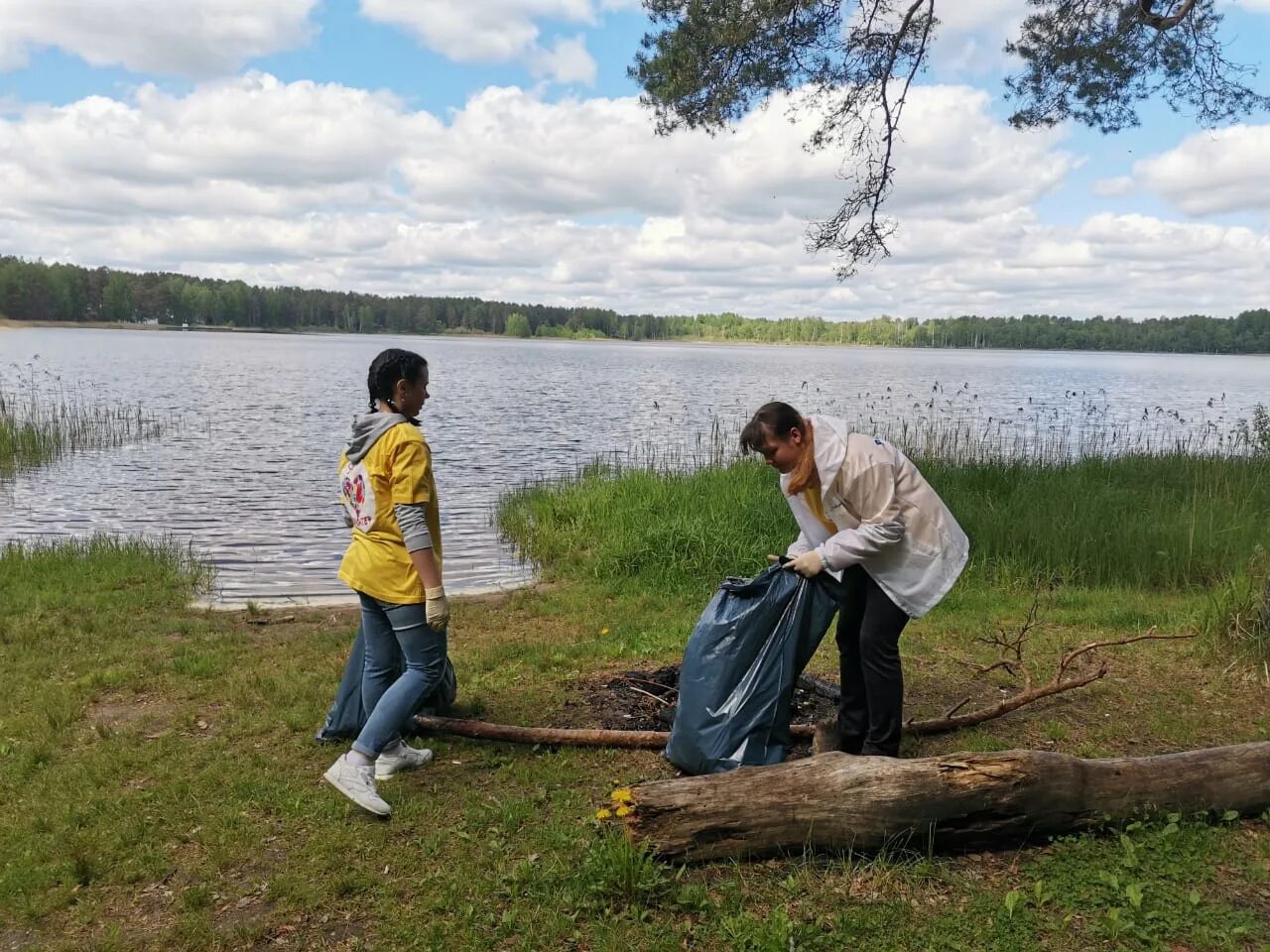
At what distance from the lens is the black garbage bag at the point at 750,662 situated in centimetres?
395

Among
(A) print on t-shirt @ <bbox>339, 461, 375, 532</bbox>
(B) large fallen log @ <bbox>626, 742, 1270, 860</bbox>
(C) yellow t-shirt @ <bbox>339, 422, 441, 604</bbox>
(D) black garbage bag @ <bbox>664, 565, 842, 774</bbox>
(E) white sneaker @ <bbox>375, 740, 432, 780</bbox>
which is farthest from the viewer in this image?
(E) white sneaker @ <bbox>375, 740, 432, 780</bbox>

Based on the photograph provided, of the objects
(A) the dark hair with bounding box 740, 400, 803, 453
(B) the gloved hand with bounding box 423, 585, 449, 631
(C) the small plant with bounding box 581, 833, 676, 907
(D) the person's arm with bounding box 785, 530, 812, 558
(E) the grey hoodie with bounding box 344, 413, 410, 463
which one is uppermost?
(A) the dark hair with bounding box 740, 400, 803, 453

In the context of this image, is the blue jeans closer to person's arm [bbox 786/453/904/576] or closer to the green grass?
person's arm [bbox 786/453/904/576]

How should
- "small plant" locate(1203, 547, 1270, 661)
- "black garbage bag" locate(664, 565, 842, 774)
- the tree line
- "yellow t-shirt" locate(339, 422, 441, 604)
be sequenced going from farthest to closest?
the tree line → "small plant" locate(1203, 547, 1270, 661) → "black garbage bag" locate(664, 565, 842, 774) → "yellow t-shirt" locate(339, 422, 441, 604)

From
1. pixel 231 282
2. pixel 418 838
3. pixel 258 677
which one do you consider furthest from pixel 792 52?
pixel 231 282

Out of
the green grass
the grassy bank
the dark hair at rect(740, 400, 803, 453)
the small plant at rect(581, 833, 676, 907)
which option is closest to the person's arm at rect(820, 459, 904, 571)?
the dark hair at rect(740, 400, 803, 453)

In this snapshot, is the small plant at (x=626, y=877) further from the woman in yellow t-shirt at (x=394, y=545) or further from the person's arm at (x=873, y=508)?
the person's arm at (x=873, y=508)

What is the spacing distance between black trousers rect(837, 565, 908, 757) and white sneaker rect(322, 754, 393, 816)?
2026 mm

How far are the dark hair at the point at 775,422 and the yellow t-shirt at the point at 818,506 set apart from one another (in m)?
0.30

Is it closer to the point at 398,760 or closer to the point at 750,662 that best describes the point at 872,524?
the point at 750,662

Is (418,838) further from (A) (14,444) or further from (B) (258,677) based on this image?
(A) (14,444)

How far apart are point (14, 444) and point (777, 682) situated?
17.0 metres

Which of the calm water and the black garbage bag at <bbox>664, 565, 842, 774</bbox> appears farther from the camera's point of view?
the calm water

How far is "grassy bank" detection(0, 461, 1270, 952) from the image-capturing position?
2.99 m
